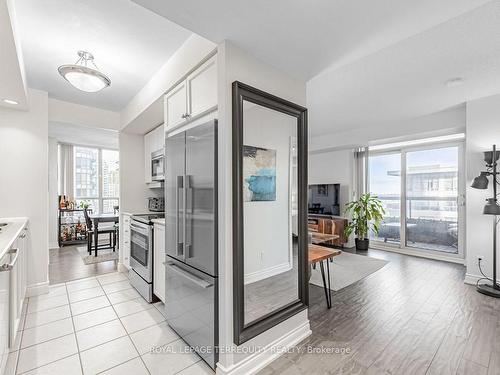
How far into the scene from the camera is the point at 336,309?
107 inches

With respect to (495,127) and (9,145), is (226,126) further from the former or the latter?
(495,127)

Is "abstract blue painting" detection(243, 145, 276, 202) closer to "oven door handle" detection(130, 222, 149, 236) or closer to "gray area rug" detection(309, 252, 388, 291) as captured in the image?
"oven door handle" detection(130, 222, 149, 236)

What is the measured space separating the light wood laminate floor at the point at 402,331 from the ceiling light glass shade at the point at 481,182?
1.39 metres

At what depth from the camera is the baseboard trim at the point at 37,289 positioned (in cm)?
308

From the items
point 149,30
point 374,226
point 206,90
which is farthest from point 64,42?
point 374,226

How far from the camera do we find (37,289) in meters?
3.12

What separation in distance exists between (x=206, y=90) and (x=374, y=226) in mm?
4961

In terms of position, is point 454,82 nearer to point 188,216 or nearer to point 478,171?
point 478,171

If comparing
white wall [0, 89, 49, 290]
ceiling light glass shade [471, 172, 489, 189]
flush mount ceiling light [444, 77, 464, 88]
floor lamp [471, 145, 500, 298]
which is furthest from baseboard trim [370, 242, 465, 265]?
white wall [0, 89, 49, 290]

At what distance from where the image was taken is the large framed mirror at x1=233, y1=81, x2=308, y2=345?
1736mm

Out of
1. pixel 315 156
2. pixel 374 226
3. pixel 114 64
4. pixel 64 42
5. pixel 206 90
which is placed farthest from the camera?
pixel 315 156

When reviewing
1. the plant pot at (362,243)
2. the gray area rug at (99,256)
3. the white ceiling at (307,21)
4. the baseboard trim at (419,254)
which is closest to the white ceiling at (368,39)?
the white ceiling at (307,21)

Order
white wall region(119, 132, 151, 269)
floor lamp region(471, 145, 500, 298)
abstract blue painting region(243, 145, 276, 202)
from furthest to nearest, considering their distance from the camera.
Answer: white wall region(119, 132, 151, 269)
floor lamp region(471, 145, 500, 298)
abstract blue painting region(243, 145, 276, 202)

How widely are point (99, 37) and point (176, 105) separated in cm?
83
